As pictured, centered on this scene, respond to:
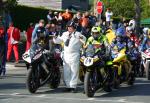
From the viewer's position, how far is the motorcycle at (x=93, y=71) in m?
14.3

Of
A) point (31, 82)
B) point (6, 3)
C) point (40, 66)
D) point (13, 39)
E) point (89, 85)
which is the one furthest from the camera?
point (6, 3)

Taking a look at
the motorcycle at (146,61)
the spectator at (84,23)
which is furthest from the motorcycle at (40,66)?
the spectator at (84,23)

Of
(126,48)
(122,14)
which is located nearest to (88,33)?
→ (126,48)

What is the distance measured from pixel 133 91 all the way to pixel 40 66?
286cm

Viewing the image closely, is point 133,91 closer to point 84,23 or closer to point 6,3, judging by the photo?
point 84,23

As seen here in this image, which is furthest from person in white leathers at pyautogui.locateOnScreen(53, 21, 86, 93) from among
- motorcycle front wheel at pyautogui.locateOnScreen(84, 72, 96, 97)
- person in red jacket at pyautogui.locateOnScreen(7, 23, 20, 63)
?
person in red jacket at pyautogui.locateOnScreen(7, 23, 20, 63)

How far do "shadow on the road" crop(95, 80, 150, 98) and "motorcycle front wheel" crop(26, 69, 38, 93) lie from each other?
1736 millimetres

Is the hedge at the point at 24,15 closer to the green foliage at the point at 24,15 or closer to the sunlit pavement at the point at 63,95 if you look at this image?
the green foliage at the point at 24,15

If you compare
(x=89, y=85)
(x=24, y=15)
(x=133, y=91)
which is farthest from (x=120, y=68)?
(x=24, y=15)

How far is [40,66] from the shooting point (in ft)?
49.4

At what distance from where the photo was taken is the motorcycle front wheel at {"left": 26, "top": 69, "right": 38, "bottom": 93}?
47.8 feet

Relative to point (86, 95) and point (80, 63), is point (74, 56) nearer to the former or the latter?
point (80, 63)

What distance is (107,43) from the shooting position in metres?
15.5

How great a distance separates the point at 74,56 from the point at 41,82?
112 centimetres
